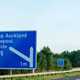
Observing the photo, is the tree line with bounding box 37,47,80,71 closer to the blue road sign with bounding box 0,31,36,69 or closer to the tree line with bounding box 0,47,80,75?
the tree line with bounding box 0,47,80,75

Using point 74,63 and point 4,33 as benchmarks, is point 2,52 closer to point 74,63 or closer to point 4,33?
point 4,33

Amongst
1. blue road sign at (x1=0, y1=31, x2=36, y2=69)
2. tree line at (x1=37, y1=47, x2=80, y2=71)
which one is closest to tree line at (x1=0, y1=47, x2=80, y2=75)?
tree line at (x1=37, y1=47, x2=80, y2=71)

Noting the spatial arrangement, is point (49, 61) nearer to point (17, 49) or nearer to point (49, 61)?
point (49, 61)

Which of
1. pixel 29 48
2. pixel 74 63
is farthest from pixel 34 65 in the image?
pixel 74 63

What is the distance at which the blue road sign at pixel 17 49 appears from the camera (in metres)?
15.8

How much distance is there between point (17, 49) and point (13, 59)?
42 cm

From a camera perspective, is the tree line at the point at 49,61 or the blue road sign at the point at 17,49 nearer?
the blue road sign at the point at 17,49

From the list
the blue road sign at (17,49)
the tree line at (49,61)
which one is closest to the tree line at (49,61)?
the tree line at (49,61)

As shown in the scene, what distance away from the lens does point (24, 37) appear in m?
16.7

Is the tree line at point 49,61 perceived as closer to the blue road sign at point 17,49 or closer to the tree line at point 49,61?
the tree line at point 49,61

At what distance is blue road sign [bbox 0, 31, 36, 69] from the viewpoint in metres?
15.8

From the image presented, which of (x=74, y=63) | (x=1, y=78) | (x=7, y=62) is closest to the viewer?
(x=7, y=62)

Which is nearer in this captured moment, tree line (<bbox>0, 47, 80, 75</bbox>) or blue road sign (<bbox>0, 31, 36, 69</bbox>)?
blue road sign (<bbox>0, 31, 36, 69</bbox>)

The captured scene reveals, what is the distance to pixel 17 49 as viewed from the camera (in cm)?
1623
